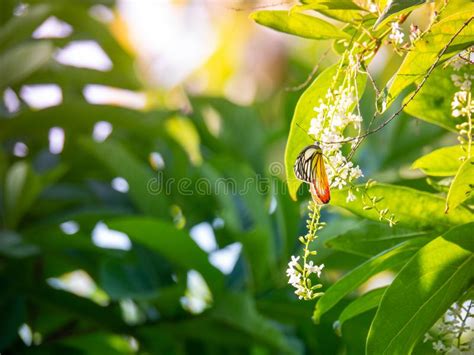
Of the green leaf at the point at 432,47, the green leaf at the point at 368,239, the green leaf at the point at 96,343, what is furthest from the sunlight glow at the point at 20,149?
the green leaf at the point at 432,47

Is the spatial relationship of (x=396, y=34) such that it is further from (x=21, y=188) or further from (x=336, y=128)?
(x=21, y=188)

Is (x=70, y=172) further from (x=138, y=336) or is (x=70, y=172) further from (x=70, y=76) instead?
(x=138, y=336)

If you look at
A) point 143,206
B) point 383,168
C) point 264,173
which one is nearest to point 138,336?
point 143,206

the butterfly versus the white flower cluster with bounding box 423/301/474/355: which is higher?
the butterfly

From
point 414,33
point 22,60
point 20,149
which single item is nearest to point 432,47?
point 414,33

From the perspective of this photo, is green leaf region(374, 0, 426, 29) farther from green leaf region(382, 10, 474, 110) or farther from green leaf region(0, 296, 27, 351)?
green leaf region(0, 296, 27, 351)

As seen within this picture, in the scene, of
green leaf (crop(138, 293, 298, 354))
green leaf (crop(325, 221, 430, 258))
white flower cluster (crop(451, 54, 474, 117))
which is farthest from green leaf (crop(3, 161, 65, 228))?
white flower cluster (crop(451, 54, 474, 117))
